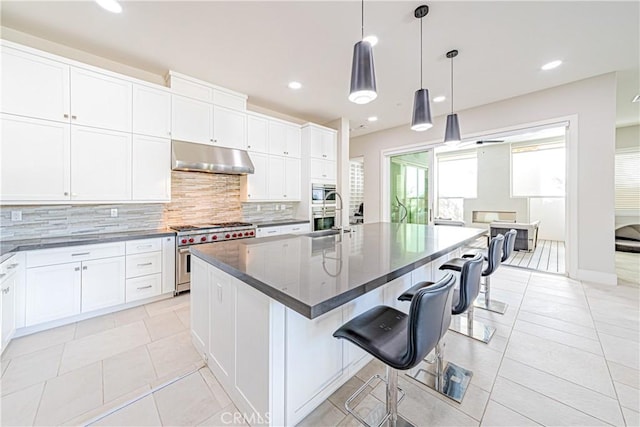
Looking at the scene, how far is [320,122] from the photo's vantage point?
5621 millimetres

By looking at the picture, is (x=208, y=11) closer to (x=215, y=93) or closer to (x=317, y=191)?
(x=215, y=93)

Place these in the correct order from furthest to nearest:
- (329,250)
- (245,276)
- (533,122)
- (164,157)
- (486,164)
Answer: (486,164)
(533,122)
(164,157)
(329,250)
(245,276)

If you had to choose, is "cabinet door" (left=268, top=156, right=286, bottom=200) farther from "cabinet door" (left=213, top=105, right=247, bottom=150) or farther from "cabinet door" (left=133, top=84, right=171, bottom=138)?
"cabinet door" (left=133, top=84, right=171, bottom=138)

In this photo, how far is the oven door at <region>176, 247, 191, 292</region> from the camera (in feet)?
10.4

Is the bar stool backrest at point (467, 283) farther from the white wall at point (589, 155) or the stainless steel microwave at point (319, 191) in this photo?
the white wall at point (589, 155)

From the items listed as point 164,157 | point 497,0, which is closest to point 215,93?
point 164,157

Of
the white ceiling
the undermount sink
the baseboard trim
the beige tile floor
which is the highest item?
the white ceiling

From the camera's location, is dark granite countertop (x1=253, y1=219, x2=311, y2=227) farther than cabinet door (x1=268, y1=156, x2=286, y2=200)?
No

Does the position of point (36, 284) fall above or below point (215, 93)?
below

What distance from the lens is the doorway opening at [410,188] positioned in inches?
220

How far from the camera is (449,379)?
1.74 m

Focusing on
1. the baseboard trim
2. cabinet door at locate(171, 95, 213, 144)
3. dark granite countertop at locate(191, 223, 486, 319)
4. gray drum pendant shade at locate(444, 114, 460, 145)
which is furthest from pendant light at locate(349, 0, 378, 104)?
the baseboard trim

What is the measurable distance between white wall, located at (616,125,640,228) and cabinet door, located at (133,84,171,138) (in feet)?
32.3

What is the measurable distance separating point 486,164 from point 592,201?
537 cm
